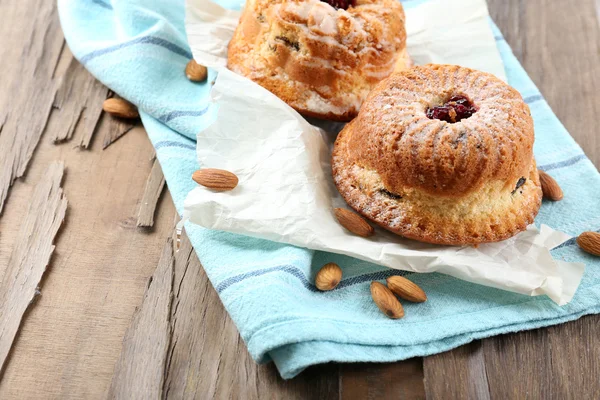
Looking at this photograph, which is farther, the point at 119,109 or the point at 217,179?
the point at 119,109

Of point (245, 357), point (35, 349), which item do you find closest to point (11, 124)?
point (35, 349)

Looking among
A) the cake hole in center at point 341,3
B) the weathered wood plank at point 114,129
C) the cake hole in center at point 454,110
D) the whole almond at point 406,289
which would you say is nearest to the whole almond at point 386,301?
the whole almond at point 406,289

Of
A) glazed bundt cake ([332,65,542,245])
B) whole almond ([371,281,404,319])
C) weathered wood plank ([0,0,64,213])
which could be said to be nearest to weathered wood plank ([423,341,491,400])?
whole almond ([371,281,404,319])

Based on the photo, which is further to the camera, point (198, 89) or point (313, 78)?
point (198, 89)

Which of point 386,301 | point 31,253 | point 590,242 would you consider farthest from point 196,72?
point 590,242

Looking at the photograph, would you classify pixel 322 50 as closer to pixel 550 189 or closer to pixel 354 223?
pixel 354 223

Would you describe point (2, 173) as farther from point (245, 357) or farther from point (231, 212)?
point (245, 357)
